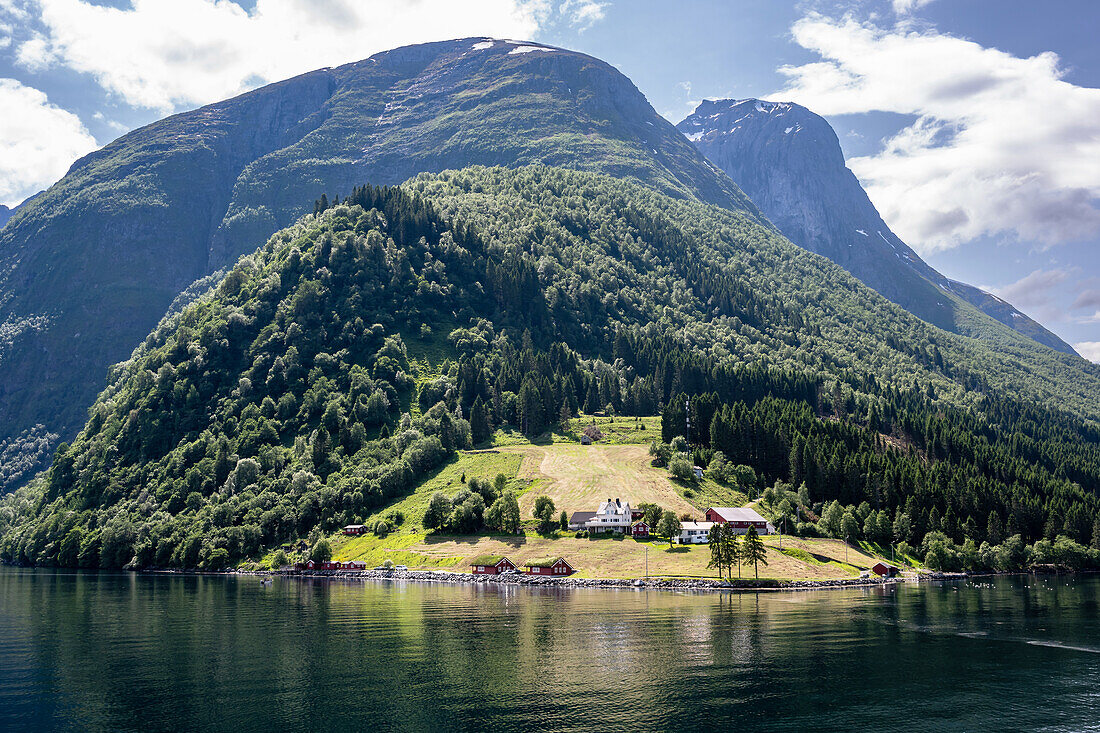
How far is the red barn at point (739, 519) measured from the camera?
183 metres

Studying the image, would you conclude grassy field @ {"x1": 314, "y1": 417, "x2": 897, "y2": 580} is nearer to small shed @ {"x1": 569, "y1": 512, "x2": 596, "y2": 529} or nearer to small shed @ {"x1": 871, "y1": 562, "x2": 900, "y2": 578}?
small shed @ {"x1": 871, "y1": 562, "x2": 900, "y2": 578}

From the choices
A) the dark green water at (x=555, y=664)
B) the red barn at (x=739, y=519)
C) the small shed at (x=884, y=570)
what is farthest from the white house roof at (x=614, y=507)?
the small shed at (x=884, y=570)

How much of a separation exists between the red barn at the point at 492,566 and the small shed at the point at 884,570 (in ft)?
258

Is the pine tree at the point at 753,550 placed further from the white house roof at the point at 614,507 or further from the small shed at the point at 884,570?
the white house roof at the point at 614,507

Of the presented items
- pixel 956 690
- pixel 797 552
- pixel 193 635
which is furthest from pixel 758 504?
pixel 193 635

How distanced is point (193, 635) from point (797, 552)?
4732 inches

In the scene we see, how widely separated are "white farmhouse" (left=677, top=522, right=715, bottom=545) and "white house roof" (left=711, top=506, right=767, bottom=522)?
460cm

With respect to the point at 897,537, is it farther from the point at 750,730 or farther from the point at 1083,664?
the point at 750,730

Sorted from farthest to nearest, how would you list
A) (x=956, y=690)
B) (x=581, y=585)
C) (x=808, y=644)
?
1. (x=581, y=585)
2. (x=808, y=644)
3. (x=956, y=690)

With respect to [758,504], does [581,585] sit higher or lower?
lower

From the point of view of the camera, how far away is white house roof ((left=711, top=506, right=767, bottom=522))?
18325 centimetres

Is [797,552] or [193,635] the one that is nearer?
[193,635]

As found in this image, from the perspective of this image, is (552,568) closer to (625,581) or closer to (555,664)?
(625,581)

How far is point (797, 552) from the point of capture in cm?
16900
